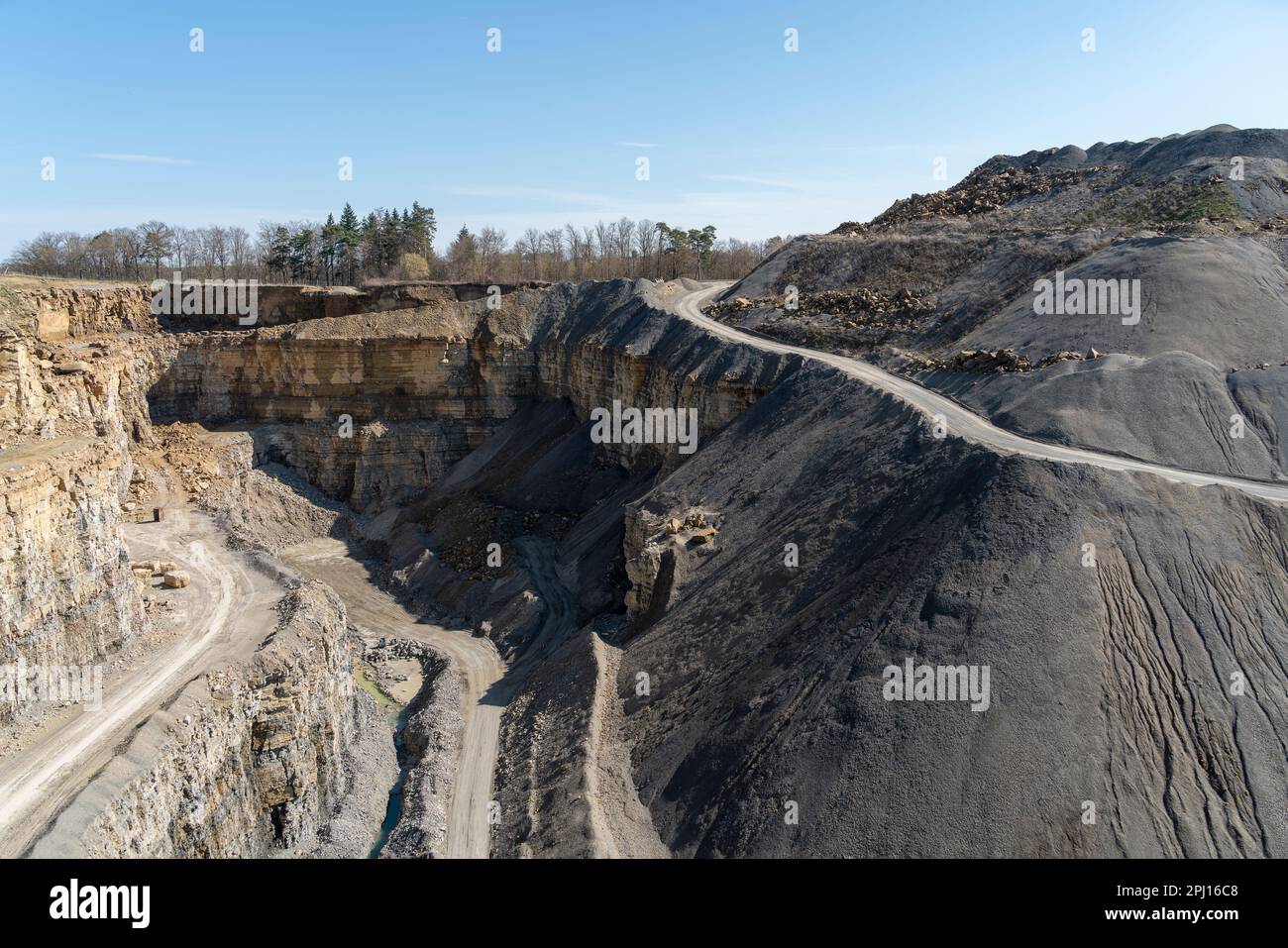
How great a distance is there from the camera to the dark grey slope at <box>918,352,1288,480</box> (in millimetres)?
26906

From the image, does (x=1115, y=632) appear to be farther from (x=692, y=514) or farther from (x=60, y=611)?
(x=60, y=611)

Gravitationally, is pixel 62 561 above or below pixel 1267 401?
below

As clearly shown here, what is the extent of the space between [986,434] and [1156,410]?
206 inches

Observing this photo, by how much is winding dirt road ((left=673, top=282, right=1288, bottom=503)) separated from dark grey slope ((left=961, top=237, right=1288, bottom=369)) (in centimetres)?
451

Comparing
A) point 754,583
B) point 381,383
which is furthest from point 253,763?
point 381,383

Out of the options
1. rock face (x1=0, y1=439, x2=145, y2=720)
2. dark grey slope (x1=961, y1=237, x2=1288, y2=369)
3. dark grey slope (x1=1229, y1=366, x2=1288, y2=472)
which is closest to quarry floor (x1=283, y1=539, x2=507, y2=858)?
rock face (x1=0, y1=439, x2=145, y2=720)

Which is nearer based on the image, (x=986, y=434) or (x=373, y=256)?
(x=986, y=434)

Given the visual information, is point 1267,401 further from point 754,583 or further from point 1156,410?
point 754,583

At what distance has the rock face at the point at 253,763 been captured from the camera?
21.9 meters

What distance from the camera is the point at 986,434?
1150 inches

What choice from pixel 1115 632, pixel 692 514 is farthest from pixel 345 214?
pixel 1115 632

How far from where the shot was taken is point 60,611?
26734 millimetres

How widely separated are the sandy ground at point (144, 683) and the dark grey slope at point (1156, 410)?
1076 inches

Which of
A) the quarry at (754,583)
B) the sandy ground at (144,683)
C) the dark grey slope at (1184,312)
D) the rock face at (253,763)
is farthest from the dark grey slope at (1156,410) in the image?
the sandy ground at (144,683)
